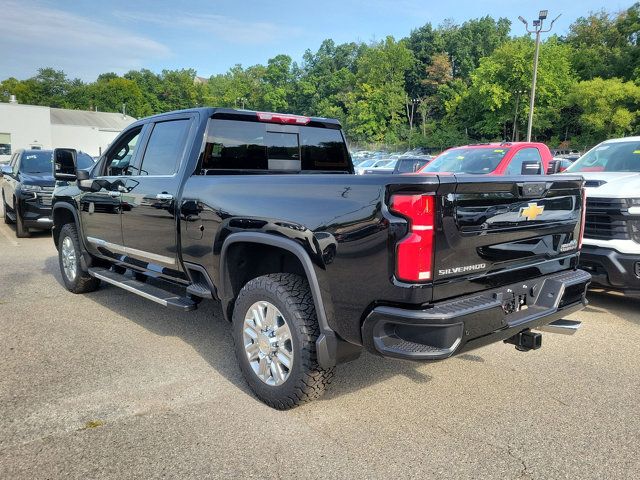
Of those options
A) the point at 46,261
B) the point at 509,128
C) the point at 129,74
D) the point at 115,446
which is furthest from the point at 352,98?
the point at 115,446

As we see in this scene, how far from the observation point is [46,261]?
8.08 metres

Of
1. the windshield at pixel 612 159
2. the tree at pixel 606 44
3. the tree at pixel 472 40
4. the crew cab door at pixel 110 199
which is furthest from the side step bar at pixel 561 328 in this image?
the tree at pixel 472 40

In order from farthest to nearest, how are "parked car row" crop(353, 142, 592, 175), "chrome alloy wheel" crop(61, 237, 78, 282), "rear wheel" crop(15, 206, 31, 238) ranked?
"rear wheel" crop(15, 206, 31, 238) < "parked car row" crop(353, 142, 592, 175) < "chrome alloy wheel" crop(61, 237, 78, 282)

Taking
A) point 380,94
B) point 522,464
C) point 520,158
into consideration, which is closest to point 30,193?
point 520,158

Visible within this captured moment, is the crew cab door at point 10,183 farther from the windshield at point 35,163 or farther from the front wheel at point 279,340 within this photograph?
the front wheel at point 279,340

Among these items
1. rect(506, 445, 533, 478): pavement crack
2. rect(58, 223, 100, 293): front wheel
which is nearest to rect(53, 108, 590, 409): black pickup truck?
rect(506, 445, 533, 478): pavement crack

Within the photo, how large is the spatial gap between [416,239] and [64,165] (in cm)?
459

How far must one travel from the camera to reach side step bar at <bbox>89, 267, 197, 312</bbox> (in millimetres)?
4039

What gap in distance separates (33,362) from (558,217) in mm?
4057

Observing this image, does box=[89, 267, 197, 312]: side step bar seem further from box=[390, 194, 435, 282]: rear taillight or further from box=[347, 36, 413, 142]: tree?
box=[347, 36, 413, 142]: tree

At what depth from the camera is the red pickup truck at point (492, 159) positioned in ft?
26.7

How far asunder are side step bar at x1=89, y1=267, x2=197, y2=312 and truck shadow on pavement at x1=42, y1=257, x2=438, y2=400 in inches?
17.8

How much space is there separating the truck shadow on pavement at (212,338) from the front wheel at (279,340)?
0.32 m

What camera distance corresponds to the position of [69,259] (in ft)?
19.9
